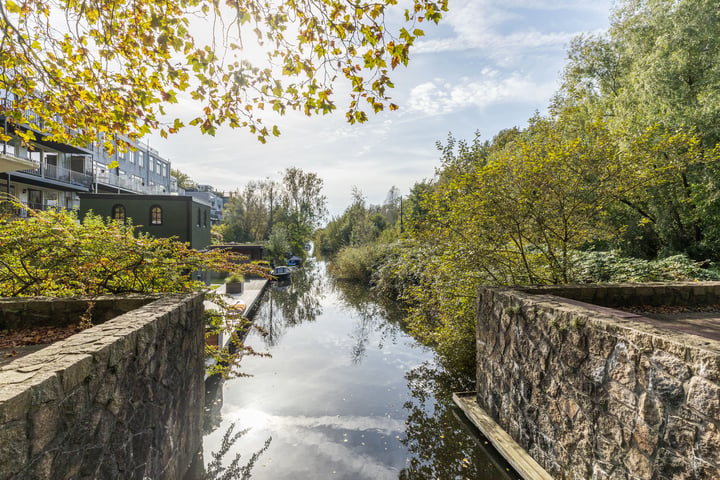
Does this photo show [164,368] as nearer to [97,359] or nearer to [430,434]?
[97,359]

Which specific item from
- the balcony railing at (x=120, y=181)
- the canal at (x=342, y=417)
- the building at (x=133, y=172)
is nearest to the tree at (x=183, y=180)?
the building at (x=133, y=172)

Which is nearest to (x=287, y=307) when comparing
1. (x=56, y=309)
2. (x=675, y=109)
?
(x=56, y=309)

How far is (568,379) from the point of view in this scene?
3.42 m

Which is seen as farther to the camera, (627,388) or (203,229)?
(203,229)

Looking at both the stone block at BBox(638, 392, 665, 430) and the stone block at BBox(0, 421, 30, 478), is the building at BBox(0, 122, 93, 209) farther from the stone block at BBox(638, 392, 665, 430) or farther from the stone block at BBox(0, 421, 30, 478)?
the stone block at BBox(638, 392, 665, 430)

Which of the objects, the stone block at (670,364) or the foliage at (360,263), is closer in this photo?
the stone block at (670,364)

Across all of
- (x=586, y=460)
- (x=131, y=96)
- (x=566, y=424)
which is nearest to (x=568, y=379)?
(x=566, y=424)

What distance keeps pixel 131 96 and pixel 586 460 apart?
20.6 ft

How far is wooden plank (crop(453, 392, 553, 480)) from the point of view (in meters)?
3.82

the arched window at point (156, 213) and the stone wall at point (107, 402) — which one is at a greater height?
the arched window at point (156, 213)

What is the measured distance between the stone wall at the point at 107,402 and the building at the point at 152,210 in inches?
583

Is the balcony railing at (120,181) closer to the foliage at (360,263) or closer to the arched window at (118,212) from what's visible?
the arched window at (118,212)

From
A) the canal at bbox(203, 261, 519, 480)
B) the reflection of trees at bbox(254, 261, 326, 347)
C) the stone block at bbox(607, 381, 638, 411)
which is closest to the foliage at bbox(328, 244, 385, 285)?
the reflection of trees at bbox(254, 261, 326, 347)

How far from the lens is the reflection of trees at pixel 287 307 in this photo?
1182 cm
